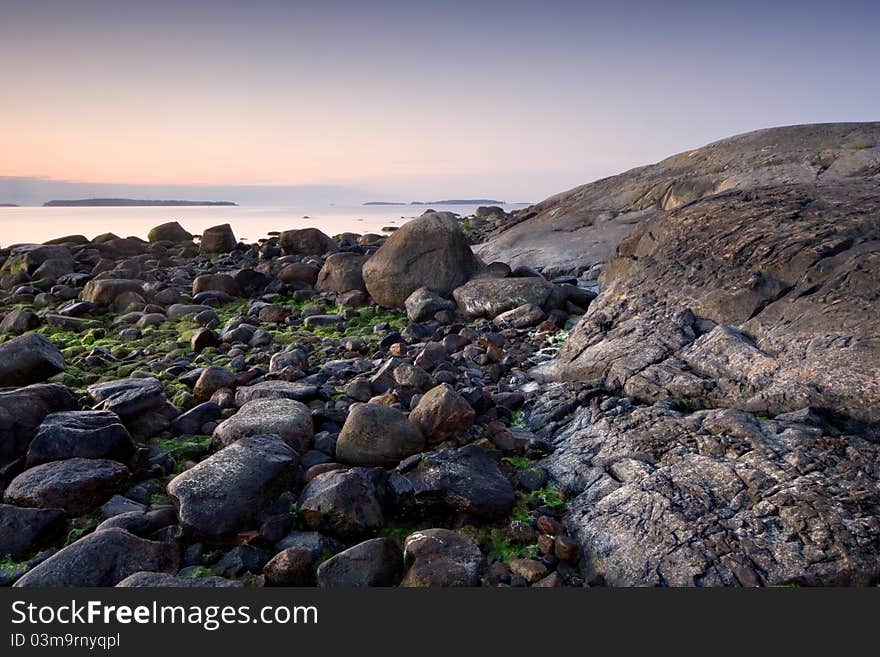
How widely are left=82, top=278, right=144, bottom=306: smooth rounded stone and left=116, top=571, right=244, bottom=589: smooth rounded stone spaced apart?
9.13 m

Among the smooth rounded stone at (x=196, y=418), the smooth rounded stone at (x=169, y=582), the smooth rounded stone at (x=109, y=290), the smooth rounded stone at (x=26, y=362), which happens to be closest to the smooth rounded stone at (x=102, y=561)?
the smooth rounded stone at (x=169, y=582)

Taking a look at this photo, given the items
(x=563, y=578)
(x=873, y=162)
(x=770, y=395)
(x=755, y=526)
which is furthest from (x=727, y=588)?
(x=873, y=162)

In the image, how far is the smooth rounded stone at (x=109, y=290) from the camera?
11.4m

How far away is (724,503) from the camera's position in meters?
4.12

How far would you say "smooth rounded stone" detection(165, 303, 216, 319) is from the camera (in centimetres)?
1059

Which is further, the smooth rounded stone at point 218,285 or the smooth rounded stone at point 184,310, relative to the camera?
the smooth rounded stone at point 218,285

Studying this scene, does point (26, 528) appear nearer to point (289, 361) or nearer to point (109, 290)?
point (289, 361)

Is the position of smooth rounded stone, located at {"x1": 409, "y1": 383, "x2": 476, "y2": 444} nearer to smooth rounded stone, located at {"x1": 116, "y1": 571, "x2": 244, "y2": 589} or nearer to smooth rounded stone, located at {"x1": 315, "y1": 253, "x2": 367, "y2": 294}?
smooth rounded stone, located at {"x1": 116, "y1": 571, "x2": 244, "y2": 589}

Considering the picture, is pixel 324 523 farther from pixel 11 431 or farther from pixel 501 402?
pixel 11 431

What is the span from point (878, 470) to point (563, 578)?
7.70 ft

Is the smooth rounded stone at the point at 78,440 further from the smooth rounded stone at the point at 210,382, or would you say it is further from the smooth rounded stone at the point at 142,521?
the smooth rounded stone at the point at 210,382

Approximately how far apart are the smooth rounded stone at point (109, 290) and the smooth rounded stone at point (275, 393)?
21.0 feet

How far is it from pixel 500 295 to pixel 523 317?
78 cm

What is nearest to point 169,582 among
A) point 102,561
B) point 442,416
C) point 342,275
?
point 102,561
